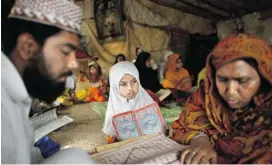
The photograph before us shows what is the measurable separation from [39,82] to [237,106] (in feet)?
1.96

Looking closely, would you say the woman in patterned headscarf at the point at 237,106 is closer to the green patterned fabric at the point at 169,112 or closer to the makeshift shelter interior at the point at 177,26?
the green patterned fabric at the point at 169,112

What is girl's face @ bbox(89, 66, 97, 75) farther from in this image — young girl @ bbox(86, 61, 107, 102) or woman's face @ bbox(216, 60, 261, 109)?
woman's face @ bbox(216, 60, 261, 109)

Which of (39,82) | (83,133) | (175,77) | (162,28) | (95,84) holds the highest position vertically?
(162,28)

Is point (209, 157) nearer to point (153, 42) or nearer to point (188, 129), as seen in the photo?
point (188, 129)

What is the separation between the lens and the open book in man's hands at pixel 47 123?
117 centimetres

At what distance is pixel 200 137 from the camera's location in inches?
41.5

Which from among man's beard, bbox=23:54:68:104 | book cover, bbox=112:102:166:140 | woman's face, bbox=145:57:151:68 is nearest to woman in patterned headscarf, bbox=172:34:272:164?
man's beard, bbox=23:54:68:104

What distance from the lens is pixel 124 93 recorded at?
202 centimetres

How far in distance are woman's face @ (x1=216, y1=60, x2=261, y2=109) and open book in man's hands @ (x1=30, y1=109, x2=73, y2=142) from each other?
607 mm

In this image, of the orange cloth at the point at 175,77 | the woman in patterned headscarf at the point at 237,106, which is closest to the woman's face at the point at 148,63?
the orange cloth at the point at 175,77

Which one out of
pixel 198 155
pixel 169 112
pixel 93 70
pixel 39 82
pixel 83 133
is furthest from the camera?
pixel 93 70

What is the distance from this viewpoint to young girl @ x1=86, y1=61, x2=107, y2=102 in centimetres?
467

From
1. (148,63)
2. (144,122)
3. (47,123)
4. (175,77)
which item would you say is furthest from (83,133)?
(148,63)

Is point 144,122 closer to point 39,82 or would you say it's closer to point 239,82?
point 239,82
